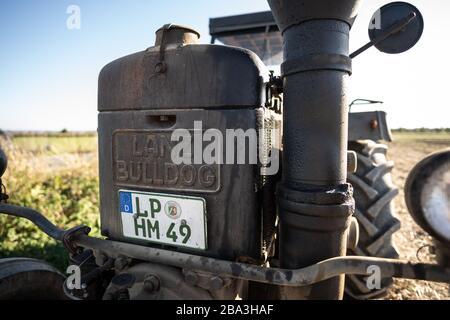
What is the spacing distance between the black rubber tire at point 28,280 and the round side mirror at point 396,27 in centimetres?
194

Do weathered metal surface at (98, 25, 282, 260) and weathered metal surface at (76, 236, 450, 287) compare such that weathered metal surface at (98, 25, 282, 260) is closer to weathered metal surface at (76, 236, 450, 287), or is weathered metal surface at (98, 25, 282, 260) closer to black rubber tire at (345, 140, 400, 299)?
weathered metal surface at (76, 236, 450, 287)

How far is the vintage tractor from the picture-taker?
3.21 ft

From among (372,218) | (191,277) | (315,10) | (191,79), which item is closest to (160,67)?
(191,79)

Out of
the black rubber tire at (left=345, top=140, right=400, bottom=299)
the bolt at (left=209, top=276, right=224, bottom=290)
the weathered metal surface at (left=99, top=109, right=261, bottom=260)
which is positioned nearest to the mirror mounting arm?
the weathered metal surface at (left=99, top=109, right=261, bottom=260)

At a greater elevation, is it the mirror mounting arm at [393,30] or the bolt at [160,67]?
the mirror mounting arm at [393,30]

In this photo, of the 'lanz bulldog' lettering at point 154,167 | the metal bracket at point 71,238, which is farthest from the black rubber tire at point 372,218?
the metal bracket at point 71,238

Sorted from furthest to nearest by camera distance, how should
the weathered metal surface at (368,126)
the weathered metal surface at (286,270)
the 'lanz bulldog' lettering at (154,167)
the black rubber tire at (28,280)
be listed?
the weathered metal surface at (368,126), the black rubber tire at (28,280), the 'lanz bulldog' lettering at (154,167), the weathered metal surface at (286,270)

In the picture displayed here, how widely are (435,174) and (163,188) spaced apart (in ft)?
2.85

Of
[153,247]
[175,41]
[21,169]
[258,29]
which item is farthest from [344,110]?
[21,169]

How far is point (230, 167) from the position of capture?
104cm

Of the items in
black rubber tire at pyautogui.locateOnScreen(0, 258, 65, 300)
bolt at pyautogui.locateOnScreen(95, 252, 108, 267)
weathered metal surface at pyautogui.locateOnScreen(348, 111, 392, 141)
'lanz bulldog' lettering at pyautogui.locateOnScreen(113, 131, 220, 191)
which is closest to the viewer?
'lanz bulldog' lettering at pyautogui.locateOnScreen(113, 131, 220, 191)

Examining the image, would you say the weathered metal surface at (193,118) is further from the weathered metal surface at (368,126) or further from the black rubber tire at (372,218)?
the weathered metal surface at (368,126)

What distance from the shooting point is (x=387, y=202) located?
2.02m

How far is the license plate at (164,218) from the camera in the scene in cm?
109
